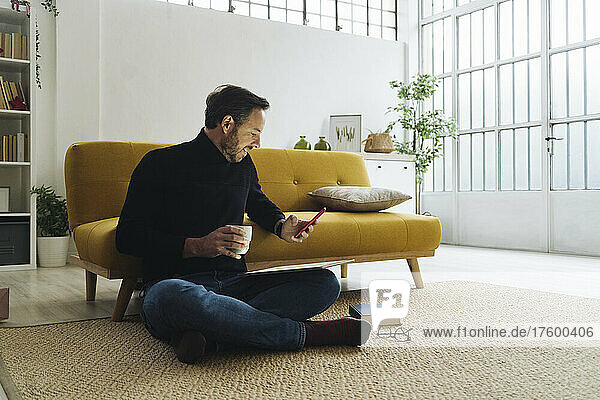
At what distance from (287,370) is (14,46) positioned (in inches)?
152

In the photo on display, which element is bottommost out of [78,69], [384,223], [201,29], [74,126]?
[384,223]

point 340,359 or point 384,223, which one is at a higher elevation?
point 384,223

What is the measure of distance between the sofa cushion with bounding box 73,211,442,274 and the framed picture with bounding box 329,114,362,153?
3117 mm

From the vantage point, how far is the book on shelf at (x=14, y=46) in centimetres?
443

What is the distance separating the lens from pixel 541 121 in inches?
221

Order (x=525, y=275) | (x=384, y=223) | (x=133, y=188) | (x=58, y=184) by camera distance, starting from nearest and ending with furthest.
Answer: (x=133, y=188)
(x=384, y=223)
(x=525, y=275)
(x=58, y=184)

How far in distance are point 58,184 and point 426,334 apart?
373 cm

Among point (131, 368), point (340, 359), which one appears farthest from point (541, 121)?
point (131, 368)

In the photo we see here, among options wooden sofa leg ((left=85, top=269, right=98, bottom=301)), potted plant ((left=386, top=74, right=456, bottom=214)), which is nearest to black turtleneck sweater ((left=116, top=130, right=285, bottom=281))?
wooden sofa leg ((left=85, top=269, right=98, bottom=301))

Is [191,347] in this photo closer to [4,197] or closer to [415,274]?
[415,274]

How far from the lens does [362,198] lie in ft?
9.85

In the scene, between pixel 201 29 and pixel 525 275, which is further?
pixel 201 29

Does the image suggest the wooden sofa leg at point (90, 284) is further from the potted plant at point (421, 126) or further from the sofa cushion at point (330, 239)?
the potted plant at point (421, 126)

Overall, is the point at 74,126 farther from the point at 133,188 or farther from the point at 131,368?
the point at 131,368
